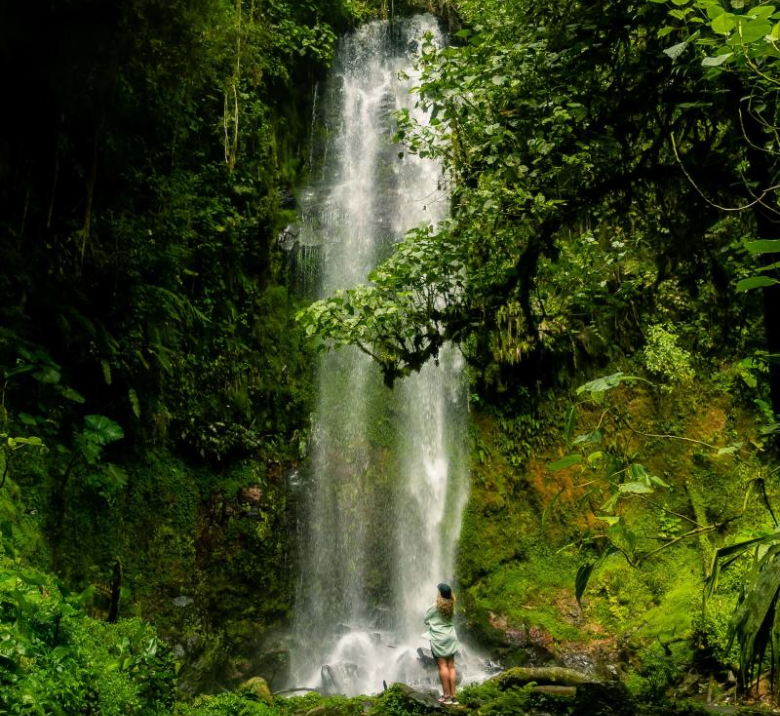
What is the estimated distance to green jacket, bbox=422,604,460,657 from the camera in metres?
6.00

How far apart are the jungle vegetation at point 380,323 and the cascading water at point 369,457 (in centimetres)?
51

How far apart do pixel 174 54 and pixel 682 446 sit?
848 centimetres

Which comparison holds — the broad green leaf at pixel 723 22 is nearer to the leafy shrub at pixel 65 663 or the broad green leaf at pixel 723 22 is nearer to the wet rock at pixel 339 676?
the leafy shrub at pixel 65 663

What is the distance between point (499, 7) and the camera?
558 cm

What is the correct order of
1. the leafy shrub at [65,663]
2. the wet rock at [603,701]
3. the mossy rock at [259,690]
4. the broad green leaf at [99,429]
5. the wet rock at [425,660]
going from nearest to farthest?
the leafy shrub at [65,663] → the wet rock at [603,701] → the broad green leaf at [99,429] → the mossy rock at [259,690] → the wet rock at [425,660]

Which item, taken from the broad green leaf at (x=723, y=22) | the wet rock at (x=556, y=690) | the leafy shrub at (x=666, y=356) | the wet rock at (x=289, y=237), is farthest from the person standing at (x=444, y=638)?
the wet rock at (x=289, y=237)

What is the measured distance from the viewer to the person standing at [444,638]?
5953 millimetres

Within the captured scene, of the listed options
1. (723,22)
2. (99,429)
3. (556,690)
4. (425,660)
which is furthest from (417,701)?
(723,22)

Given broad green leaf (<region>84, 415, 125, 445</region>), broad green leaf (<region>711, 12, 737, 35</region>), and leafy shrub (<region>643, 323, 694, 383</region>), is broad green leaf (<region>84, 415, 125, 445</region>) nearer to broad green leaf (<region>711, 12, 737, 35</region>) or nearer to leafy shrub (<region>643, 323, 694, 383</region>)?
broad green leaf (<region>711, 12, 737, 35</region>)

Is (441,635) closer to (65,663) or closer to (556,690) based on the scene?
(556,690)

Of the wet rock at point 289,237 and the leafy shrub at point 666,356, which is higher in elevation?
the wet rock at point 289,237

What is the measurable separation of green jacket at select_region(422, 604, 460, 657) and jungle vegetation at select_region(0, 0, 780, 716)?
654 mm

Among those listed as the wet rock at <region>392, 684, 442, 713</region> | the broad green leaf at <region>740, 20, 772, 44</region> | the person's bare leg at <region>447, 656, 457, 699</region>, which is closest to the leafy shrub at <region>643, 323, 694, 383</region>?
the person's bare leg at <region>447, 656, 457, 699</region>

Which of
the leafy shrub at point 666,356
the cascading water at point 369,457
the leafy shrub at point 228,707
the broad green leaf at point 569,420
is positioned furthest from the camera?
the leafy shrub at point 666,356
